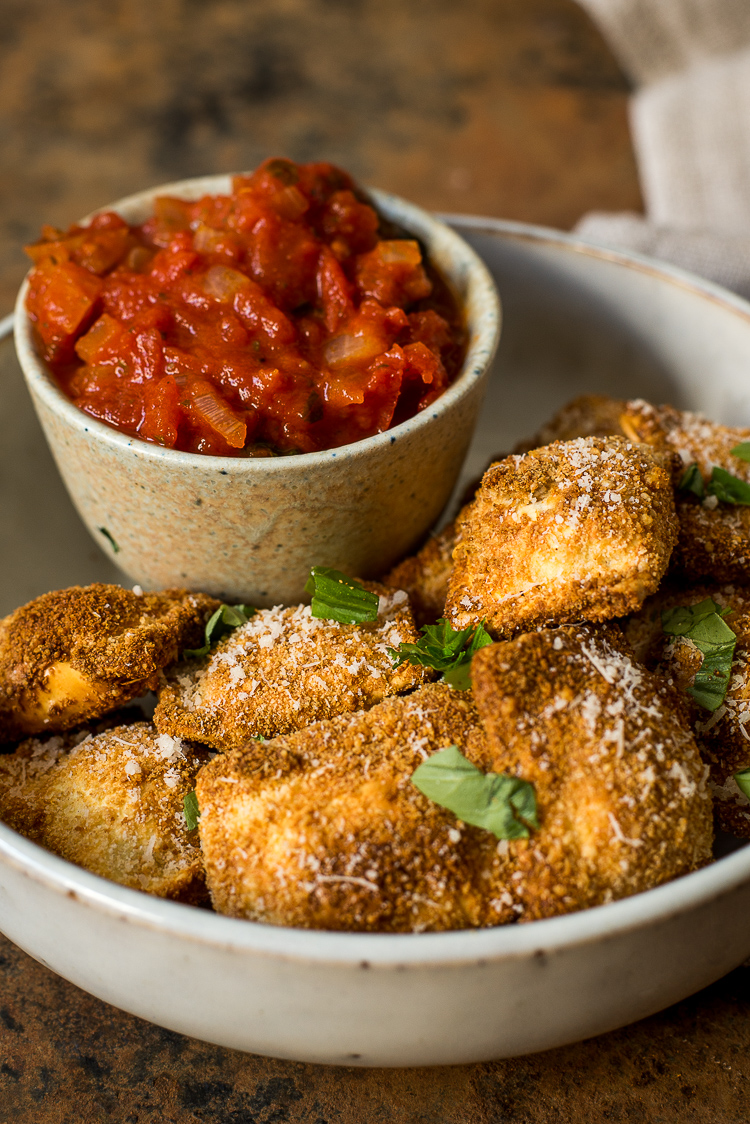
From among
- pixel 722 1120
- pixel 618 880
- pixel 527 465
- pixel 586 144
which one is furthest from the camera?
pixel 586 144

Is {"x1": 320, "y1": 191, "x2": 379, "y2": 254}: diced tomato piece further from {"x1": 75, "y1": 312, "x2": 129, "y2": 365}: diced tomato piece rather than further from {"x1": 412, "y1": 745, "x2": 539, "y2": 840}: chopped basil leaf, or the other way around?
{"x1": 412, "y1": 745, "x2": 539, "y2": 840}: chopped basil leaf

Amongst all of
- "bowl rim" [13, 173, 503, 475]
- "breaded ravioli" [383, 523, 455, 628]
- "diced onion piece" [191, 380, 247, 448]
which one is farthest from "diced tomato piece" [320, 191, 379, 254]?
"breaded ravioli" [383, 523, 455, 628]

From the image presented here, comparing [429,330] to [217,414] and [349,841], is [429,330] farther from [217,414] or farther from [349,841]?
[349,841]

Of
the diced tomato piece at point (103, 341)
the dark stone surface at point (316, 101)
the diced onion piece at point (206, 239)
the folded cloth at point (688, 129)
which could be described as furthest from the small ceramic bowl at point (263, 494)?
the dark stone surface at point (316, 101)

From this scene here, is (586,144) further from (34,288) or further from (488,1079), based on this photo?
(488,1079)

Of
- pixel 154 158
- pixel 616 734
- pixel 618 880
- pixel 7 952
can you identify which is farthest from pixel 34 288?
pixel 154 158

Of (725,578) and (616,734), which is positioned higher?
(616,734)

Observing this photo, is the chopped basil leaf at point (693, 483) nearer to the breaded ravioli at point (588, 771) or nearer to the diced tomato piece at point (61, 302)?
the breaded ravioli at point (588, 771)
